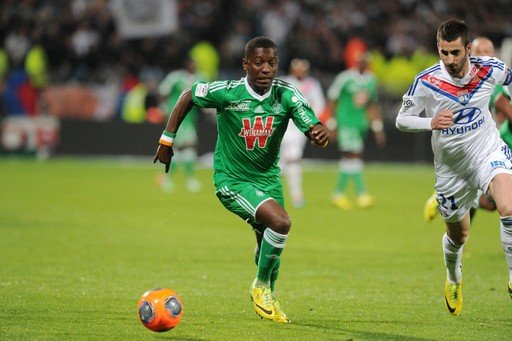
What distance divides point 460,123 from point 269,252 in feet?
5.98

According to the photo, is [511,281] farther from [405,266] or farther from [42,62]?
[42,62]

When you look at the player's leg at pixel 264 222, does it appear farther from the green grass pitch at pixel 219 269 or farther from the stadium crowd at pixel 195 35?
the stadium crowd at pixel 195 35

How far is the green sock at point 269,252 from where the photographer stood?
7961 millimetres

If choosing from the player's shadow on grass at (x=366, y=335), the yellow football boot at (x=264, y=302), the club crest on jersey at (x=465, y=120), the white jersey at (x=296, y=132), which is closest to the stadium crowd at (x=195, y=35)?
the white jersey at (x=296, y=132)

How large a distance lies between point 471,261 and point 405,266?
96 centimetres

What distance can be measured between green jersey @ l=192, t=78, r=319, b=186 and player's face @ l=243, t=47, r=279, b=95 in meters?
0.15

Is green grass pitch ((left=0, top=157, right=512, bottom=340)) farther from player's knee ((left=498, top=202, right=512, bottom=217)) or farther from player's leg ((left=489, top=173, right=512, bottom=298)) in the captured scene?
player's knee ((left=498, top=202, right=512, bottom=217))

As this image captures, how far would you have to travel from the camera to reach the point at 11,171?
23.9 m

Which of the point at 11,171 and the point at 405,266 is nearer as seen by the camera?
the point at 405,266

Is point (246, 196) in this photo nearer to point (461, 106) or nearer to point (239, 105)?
point (239, 105)

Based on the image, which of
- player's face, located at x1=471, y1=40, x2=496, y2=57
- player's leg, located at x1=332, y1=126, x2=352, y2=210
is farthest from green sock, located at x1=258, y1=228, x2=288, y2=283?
player's leg, located at x1=332, y1=126, x2=352, y2=210

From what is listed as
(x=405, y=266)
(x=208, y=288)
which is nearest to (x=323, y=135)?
(x=208, y=288)

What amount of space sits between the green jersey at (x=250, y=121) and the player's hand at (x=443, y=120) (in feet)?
3.13

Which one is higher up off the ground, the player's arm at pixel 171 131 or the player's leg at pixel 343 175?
the player's arm at pixel 171 131
